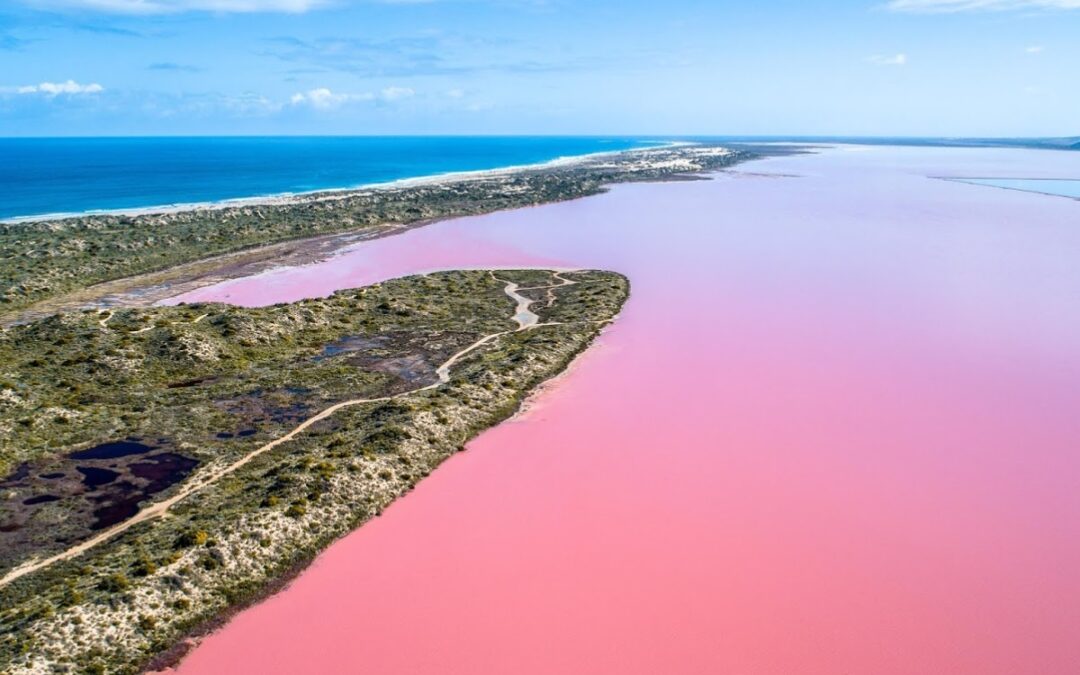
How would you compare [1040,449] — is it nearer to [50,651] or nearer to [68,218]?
[50,651]

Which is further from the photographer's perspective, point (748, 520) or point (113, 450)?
point (113, 450)

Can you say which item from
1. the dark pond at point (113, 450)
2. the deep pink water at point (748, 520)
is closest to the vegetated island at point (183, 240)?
the dark pond at point (113, 450)

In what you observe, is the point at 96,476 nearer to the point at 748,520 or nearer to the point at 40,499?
the point at 40,499

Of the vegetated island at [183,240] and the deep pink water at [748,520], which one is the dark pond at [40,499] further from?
the vegetated island at [183,240]

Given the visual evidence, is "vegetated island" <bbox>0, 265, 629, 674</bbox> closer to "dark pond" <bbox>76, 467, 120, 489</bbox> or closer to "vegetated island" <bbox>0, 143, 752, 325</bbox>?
"dark pond" <bbox>76, 467, 120, 489</bbox>

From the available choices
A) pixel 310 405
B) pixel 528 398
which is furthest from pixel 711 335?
pixel 310 405

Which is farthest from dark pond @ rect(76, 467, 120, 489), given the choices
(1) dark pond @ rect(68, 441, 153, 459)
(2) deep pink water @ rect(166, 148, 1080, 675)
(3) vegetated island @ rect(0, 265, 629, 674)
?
(2) deep pink water @ rect(166, 148, 1080, 675)

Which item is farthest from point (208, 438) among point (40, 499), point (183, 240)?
point (183, 240)
